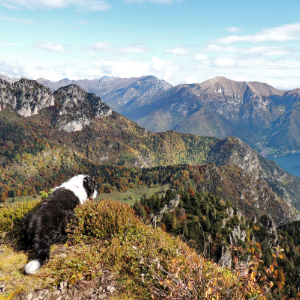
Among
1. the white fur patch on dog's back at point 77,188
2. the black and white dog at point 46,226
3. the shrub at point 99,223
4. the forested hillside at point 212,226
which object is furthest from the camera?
the forested hillside at point 212,226

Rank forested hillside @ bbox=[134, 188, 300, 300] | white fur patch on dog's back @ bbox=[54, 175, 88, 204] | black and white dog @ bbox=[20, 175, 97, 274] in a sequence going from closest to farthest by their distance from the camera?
black and white dog @ bbox=[20, 175, 97, 274], white fur patch on dog's back @ bbox=[54, 175, 88, 204], forested hillside @ bbox=[134, 188, 300, 300]

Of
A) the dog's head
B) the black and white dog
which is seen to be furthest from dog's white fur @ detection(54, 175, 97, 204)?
the black and white dog

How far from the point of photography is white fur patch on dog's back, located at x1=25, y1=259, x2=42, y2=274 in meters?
5.90

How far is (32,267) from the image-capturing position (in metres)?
6.00

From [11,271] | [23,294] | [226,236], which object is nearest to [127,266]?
[23,294]

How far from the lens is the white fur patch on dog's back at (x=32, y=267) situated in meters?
5.90

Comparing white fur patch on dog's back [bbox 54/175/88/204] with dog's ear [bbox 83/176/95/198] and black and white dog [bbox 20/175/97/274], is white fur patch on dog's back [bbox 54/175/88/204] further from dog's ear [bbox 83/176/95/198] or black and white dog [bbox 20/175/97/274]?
black and white dog [bbox 20/175/97/274]

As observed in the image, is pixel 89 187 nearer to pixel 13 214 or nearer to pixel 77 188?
pixel 77 188

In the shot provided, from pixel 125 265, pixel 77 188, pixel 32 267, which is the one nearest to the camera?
pixel 32 267

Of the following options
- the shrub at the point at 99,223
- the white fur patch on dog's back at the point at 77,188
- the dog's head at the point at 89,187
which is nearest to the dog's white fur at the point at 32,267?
the shrub at the point at 99,223

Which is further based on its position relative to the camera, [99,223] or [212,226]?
[212,226]

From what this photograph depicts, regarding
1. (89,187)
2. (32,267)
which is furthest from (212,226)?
(32,267)

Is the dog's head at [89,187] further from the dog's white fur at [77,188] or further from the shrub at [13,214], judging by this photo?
the shrub at [13,214]

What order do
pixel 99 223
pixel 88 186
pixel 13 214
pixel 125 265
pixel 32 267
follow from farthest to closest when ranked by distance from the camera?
pixel 88 186 → pixel 13 214 → pixel 99 223 → pixel 125 265 → pixel 32 267
